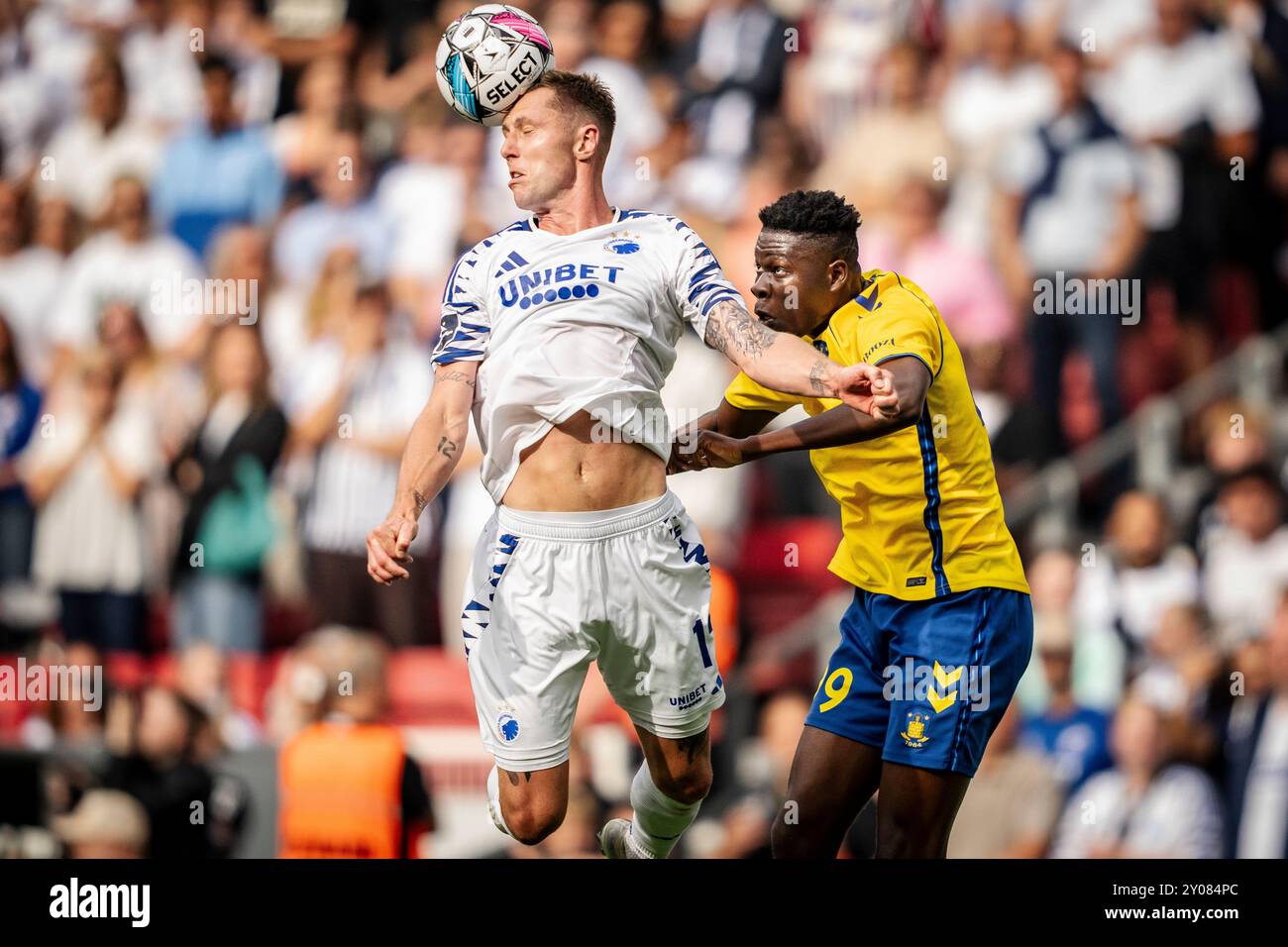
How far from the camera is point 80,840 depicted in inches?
306

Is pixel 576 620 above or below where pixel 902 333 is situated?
below

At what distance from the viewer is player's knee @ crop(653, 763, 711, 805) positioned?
5289 millimetres

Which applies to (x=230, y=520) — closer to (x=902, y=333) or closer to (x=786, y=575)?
(x=786, y=575)

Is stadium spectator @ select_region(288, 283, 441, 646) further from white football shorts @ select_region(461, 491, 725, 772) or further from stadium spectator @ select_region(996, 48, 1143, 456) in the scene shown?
white football shorts @ select_region(461, 491, 725, 772)

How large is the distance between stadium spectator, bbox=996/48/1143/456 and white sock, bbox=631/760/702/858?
12.9ft

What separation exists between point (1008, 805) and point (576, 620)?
3387mm

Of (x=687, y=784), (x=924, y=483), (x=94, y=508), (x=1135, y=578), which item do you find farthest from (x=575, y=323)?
(x=94, y=508)

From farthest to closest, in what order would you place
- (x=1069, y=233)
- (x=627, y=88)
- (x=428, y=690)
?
1. (x=627, y=88)
2. (x=1069, y=233)
3. (x=428, y=690)

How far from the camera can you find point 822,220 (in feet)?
17.2

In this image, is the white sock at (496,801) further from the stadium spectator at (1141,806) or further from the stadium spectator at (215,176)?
the stadium spectator at (215,176)

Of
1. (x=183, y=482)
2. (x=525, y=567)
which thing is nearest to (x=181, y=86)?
(x=183, y=482)

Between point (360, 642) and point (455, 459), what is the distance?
10.0ft

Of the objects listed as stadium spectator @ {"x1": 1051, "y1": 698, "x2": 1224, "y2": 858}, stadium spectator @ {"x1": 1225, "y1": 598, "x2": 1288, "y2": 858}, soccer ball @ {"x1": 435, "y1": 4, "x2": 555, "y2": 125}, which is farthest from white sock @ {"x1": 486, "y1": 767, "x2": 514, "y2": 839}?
stadium spectator @ {"x1": 1225, "y1": 598, "x2": 1288, "y2": 858}

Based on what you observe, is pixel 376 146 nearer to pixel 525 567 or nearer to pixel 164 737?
pixel 164 737
